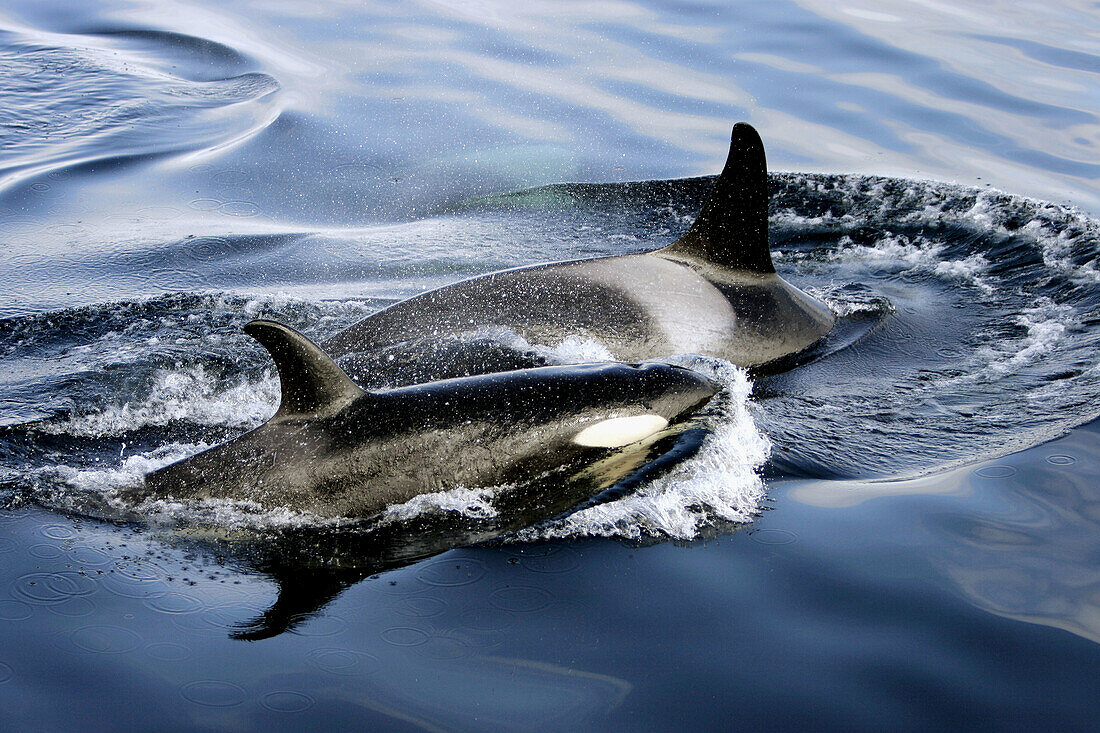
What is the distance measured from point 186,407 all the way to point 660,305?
3235 millimetres

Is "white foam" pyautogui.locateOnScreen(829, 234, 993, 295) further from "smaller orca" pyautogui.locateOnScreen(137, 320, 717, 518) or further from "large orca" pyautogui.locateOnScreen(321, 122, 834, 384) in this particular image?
"smaller orca" pyautogui.locateOnScreen(137, 320, 717, 518)

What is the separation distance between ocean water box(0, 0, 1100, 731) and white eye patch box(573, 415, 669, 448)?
8.6 inches

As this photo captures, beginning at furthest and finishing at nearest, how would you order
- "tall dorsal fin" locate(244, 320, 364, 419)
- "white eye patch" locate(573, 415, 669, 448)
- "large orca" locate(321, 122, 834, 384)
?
"large orca" locate(321, 122, 834, 384) → "white eye patch" locate(573, 415, 669, 448) → "tall dorsal fin" locate(244, 320, 364, 419)

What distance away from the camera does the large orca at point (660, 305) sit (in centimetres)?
686

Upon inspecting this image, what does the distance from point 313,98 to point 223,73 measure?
2.04 meters

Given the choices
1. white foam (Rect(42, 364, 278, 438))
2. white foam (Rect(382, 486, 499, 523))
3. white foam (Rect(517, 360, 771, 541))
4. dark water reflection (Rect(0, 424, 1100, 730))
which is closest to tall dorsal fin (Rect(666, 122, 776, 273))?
white foam (Rect(517, 360, 771, 541))

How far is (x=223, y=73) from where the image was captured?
1570 cm

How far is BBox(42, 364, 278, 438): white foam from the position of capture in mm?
5941

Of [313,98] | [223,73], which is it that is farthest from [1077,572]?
[223,73]

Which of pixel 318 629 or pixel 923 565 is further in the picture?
pixel 923 565

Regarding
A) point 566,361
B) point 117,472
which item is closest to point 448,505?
point 117,472

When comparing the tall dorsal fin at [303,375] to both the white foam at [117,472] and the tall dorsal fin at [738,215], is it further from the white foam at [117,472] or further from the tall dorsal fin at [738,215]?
the tall dorsal fin at [738,215]

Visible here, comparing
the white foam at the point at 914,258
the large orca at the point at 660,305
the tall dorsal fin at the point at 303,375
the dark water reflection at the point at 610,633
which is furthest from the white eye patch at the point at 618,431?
the white foam at the point at 914,258

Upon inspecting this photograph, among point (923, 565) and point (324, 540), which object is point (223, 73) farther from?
point (923, 565)
